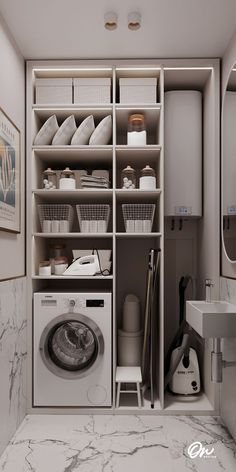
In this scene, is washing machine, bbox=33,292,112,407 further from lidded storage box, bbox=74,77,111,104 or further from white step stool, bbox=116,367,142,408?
lidded storage box, bbox=74,77,111,104

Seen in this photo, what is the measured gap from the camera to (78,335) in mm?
2938

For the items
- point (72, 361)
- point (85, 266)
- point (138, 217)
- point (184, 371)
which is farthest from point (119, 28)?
point (184, 371)

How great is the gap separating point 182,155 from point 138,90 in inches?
24.3

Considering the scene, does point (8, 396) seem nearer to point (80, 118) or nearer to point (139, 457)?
point (139, 457)

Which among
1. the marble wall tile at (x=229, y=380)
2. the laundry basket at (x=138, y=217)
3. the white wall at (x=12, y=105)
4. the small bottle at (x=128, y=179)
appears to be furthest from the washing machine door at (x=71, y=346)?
the small bottle at (x=128, y=179)

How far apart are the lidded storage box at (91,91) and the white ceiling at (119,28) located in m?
0.18

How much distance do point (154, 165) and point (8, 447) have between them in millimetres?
2426

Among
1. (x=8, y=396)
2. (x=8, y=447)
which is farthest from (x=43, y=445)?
(x=8, y=396)

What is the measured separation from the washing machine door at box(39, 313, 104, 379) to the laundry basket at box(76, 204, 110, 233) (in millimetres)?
667

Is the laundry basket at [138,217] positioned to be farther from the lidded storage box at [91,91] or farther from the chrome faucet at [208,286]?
the lidded storage box at [91,91]

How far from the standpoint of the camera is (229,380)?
2.49 metres

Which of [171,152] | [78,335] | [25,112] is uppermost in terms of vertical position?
[25,112]

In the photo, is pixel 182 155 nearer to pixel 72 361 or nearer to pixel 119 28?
pixel 119 28

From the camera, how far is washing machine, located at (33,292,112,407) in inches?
110
